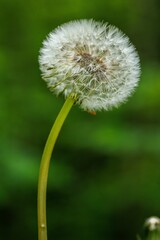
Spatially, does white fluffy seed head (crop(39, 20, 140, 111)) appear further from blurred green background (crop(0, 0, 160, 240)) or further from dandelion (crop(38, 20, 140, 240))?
blurred green background (crop(0, 0, 160, 240))

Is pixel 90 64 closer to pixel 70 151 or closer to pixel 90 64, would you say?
pixel 90 64

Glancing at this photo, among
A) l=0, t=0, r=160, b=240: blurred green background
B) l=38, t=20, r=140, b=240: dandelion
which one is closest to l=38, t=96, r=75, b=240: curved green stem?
l=38, t=20, r=140, b=240: dandelion

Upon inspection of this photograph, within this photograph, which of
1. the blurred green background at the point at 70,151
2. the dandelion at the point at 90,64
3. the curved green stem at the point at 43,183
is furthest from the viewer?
the blurred green background at the point at 70,151

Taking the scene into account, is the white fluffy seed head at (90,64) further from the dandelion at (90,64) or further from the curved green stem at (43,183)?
the curved green stem at (43,183)

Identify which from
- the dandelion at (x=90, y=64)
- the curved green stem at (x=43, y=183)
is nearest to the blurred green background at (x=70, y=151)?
the dandelion at (x=90, y=64)

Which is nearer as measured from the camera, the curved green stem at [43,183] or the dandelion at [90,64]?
the curved green stem at [43,183]

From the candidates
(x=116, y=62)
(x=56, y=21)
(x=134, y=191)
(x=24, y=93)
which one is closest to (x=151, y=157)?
(x=134, y=191)

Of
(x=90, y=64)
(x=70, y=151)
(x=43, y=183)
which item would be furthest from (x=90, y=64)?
(x=70, y=151)
